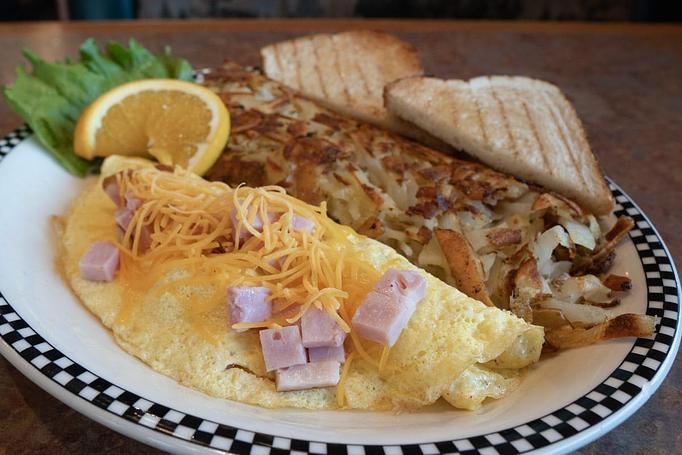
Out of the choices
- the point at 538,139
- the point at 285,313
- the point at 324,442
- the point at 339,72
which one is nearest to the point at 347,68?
the point at 339,72

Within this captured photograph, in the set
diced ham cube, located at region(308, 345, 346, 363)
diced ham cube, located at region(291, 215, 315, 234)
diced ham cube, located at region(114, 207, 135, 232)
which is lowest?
diced ham cube, located at region(308, 345, 346, 363)

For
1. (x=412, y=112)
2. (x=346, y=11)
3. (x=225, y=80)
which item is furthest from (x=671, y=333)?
(x=346, y=11)

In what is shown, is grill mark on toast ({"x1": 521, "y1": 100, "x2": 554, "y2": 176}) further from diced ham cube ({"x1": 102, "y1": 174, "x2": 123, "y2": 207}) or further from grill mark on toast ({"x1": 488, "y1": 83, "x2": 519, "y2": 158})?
diced ham cube ({"x1": 102, "y1": 174, "x2": 123, "y2": 207})

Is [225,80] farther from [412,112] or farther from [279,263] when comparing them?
[279,263]

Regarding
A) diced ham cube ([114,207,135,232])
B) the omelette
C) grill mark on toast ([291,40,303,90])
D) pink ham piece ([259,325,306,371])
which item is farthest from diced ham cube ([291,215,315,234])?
grill mark on toast ([291,40,303,90])

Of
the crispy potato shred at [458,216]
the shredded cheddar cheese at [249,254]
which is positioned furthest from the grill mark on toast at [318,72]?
the shredded cheddar cheese at [249,254]

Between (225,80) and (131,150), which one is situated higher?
(225,80)

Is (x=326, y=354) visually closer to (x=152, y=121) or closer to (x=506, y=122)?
(x=506, y=122)
